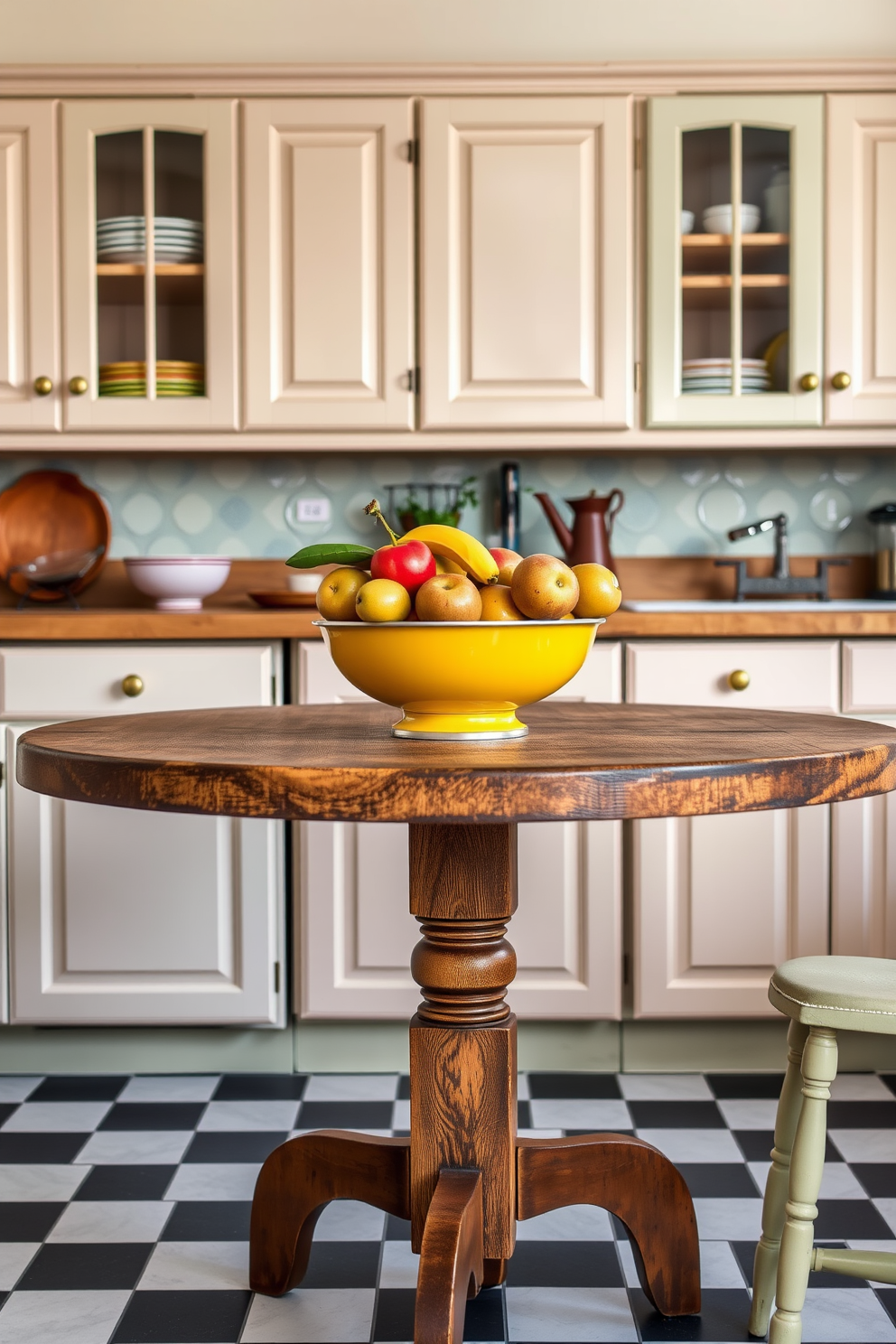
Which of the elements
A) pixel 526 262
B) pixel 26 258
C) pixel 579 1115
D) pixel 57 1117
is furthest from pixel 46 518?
pixel 579 1115

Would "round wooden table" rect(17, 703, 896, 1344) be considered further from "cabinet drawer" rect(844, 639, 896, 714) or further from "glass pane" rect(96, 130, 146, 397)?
"glass pane" rect(96, 130, 146, 397)

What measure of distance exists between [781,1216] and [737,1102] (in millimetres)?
871

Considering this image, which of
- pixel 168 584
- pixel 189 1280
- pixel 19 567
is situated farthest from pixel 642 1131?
pixel 19 567

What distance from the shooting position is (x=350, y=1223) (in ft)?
6.00

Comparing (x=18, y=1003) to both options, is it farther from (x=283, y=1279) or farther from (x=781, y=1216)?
(x=781, y=1216)

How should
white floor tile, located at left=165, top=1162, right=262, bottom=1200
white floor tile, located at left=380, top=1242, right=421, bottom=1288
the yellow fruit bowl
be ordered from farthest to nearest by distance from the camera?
white floor tile, located at left=165, top=1162, right=262, bottom=1200 < white floor tile, located at left=380, top=1242, right=421, bottom=1288 < the yellow fruit bowl

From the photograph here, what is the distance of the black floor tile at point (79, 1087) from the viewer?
7.78 feet

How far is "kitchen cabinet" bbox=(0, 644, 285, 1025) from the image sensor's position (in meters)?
2.42

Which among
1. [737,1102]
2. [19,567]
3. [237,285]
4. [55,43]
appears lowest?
[737,1102]

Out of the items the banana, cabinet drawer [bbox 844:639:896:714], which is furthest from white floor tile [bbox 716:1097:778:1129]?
the banana

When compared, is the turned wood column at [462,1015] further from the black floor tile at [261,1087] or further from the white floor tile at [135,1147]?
the black floor tile at [261,1087]

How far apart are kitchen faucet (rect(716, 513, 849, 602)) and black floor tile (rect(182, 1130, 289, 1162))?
151 cm

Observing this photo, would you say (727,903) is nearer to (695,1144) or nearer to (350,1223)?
(695,1144)

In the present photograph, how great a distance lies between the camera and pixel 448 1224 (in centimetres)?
128
